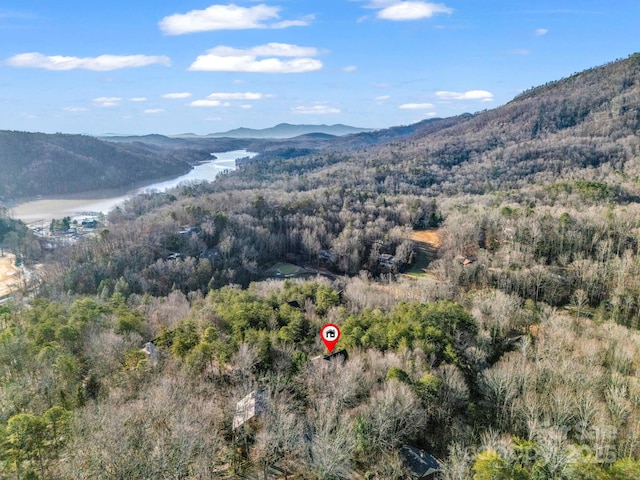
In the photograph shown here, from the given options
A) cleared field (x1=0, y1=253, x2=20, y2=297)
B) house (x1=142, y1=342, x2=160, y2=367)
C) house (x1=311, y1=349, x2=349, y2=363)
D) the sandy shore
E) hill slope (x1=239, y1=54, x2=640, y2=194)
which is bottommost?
cleared field (x1=0, y1=253, x2=20, y2=297)

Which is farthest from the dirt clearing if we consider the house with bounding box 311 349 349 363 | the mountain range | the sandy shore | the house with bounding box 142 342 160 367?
the mountain range

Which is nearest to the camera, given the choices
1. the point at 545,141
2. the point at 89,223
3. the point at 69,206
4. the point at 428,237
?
the point at 428,237

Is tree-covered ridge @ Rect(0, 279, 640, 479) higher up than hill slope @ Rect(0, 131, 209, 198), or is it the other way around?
hill slope @ Rect(0, 131, 209, 198)

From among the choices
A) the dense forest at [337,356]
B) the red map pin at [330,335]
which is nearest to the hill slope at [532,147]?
the dense forest at [337,356]

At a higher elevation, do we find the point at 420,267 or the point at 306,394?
the point at 306,394

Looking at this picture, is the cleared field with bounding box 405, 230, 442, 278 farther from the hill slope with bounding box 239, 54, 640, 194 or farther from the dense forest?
the hill slope with bounding box 239, 54, 640, 194

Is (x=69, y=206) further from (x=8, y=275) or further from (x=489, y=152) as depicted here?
(x=489, y=152)

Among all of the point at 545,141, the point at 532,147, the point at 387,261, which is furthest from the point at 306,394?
the point at 545,141

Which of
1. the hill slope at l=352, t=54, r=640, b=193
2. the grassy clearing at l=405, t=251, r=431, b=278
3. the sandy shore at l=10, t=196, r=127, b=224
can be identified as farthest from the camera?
the sandy shore at l=10, t=196, r=127, b=224
